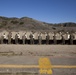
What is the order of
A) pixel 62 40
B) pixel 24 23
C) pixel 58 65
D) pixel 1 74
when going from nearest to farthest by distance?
pixel 1 74, pixel 58 65, pixel 62 40, pixel 24 23

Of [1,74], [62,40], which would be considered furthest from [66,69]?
[62,40]

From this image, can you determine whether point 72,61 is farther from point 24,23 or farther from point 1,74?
point 24,23

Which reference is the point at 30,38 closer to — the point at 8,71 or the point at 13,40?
the point at 13,40

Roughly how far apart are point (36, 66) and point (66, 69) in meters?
0.96

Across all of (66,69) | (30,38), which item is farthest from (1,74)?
(30,38)

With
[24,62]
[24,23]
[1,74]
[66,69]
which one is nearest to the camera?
[1,74]

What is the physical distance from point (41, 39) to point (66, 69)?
345 inches

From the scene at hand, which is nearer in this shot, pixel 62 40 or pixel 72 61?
pixel 72 61

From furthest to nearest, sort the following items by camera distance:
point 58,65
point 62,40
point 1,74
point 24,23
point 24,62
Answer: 1. point 24,23
2. point 62,40
3. point 24,62
4. point 58,65
5. point 1,74

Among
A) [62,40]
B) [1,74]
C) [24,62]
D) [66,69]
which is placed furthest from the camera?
[62,40]

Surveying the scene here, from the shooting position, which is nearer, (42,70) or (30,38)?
(42,70)

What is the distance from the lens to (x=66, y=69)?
6.57 meters

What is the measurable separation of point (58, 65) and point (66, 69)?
22.5 inches

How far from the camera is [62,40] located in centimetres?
1516
